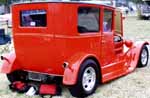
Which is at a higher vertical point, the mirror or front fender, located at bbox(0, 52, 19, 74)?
the mirror

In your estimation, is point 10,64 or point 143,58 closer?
point 10,64

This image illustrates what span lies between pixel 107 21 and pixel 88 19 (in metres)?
0.79

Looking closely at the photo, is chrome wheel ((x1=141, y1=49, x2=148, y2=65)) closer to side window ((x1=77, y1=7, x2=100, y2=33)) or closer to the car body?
the car body

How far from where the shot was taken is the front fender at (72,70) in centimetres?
654

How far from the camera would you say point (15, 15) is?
739cm

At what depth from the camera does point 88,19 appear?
7.15 meters

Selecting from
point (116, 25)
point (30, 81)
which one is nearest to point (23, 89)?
point (30, 81)

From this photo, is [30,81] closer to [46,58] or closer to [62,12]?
[46,58]

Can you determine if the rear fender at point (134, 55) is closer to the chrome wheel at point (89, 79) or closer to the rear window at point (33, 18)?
the chrome wheel at point (89, 79)

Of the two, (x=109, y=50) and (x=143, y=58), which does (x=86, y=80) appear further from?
(x=143, y=58)

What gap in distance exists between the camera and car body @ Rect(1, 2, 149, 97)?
667cm

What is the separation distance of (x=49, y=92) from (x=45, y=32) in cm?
112

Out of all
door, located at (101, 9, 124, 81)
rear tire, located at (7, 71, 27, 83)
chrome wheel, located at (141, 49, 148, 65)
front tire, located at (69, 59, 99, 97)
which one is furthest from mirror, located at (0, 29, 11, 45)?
front tire, located at (69, 59, 99, 97)

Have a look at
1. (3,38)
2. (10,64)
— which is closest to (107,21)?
(10,64)
